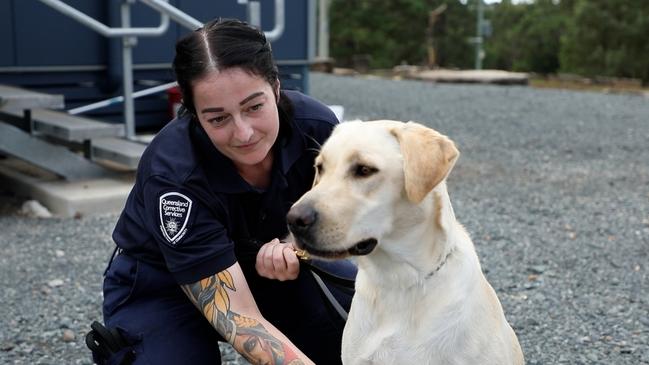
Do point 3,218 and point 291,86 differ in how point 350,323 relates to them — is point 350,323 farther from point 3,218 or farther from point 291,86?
point 291,86

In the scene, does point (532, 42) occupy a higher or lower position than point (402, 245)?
higher

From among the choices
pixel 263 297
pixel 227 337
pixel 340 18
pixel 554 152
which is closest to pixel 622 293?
pixel 263 297

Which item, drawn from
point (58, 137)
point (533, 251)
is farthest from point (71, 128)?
point (533, 251)

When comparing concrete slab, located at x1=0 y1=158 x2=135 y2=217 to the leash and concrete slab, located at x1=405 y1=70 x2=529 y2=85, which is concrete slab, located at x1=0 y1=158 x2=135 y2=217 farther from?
concrete slab, located at x1=405 y1=70 x2=529 y2=85

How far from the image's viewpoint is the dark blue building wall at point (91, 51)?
25.0 ft

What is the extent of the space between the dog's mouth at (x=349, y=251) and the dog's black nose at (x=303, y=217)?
5 centimetres

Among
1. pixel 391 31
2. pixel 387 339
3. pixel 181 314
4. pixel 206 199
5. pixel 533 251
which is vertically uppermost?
pixel 391 31

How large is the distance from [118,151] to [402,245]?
4.60m

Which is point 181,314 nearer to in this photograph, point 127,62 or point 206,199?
point 206,199

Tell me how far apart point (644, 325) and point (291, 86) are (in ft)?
19.1

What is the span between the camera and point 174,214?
2777 millimetres

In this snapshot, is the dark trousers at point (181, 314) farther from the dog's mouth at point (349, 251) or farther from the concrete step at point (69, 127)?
the concrete step at point (69, 127)

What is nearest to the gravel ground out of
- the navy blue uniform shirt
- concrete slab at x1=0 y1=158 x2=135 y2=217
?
concrete slab at x1=0 y1=158 x2=135 y2=217

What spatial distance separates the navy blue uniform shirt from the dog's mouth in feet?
1.81
